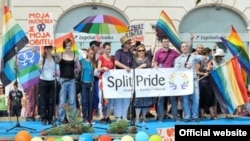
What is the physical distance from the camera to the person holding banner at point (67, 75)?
33.0ft

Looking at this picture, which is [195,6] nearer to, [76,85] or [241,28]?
[241,28]

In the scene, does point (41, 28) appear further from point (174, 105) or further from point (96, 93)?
point (174, 105)

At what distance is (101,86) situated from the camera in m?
11.0

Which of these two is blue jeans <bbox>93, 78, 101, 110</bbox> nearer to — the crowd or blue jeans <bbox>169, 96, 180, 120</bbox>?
the crowd

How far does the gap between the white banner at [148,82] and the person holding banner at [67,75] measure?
0.84 m

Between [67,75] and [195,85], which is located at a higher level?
[67,75]

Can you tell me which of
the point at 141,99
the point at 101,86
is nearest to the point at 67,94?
the point at 101,86

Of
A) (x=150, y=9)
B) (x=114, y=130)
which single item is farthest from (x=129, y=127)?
(x=150, y=9)

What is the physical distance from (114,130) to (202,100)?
308cm

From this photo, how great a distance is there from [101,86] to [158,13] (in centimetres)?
840

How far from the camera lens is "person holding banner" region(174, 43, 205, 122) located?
11086 millimetres

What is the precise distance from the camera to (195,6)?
62.8ft

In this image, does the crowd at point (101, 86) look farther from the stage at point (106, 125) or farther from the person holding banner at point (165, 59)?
the stage at point (106, 125)

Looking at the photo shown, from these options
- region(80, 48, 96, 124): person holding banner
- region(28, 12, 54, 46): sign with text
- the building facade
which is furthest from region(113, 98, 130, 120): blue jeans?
the building facade
